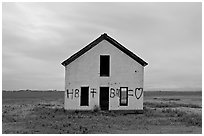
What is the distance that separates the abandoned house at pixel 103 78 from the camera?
2497cm

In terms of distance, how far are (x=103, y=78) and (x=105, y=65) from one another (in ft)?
3.61

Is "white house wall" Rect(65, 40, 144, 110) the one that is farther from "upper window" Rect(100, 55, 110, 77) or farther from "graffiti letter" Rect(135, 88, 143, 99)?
"upper window" Rect(100, 55, 110, 77)

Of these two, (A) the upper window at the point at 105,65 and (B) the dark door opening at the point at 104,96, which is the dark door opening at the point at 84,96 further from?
(A) the upper window at the point at 105,65

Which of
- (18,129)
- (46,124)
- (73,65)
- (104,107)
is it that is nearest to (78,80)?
(73,65)

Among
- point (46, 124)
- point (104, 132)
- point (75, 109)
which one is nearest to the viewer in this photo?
point (104, 132)

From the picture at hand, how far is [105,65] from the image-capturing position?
1005 inches

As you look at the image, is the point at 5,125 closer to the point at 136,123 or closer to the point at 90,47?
the point at 136,123

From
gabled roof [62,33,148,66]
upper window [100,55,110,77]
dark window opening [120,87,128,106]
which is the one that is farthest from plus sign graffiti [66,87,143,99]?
gabled roof [62,33,148,66]

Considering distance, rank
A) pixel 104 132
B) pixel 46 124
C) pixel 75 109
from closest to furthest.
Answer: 1. pixel 104 132
2. pixel 46 124
3. pixel 75 109

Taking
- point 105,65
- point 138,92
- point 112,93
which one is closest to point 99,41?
point 105,65

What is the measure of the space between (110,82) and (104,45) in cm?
291

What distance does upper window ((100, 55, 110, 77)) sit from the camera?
83.0 ft

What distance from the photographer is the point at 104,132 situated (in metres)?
15.8

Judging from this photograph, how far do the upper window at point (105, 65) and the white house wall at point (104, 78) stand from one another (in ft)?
0.86
